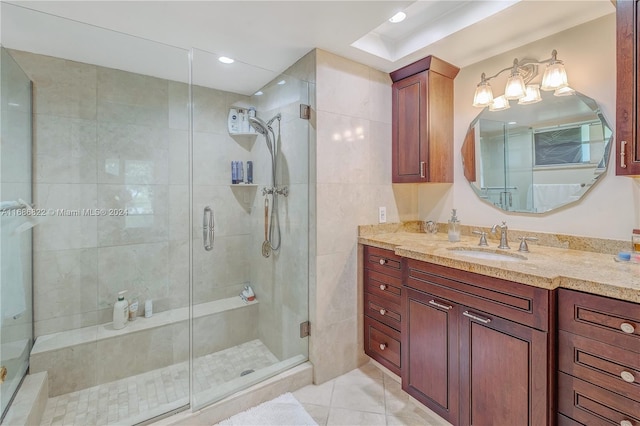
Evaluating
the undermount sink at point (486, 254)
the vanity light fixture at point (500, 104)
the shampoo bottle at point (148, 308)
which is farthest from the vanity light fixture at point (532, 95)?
the shampoo bottle at point (148, 308)

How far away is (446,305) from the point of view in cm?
156

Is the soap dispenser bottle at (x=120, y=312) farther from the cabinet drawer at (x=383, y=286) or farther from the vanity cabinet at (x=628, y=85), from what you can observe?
the vanity cabinet at (x=628, y=85)

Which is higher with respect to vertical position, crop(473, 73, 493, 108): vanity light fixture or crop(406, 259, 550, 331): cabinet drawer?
crop(473, 73, 493, 108): vanity light fixture

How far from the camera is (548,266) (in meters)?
1.34

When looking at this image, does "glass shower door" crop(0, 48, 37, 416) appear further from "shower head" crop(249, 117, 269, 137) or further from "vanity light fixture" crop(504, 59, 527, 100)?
"vanity light fixture" crop(504, 59, 527, 100)

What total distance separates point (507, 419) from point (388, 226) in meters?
1.41

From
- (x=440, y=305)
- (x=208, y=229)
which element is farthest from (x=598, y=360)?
(x=208, y=229)

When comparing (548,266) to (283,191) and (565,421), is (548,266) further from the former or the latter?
(283,191)

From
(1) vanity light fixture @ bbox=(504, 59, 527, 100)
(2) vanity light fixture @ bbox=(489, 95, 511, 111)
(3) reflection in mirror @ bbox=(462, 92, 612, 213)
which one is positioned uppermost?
(1) vanity light fixture @ bbox=(504, 59, 527, 100)

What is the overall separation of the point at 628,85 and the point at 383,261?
1.54 meters

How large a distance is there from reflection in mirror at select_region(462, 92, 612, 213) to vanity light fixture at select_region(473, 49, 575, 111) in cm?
6

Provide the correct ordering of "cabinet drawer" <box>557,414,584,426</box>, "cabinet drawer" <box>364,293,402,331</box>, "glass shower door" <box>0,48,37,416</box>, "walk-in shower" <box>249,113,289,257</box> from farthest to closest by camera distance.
→ "walk-in shower" <box>249,113,289,257</box> → "cabinet drawer" <box>364,293,402,331</box> → "glass shower door" <box>0,48,37,416</box> → "cabinet drawer" <box>557,414,584,426</box>

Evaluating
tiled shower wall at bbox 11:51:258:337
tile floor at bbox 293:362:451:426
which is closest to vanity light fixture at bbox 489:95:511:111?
tiled shower wall at bbox 11:51:258:337

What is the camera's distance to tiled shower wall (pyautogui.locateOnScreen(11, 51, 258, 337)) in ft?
6.31
